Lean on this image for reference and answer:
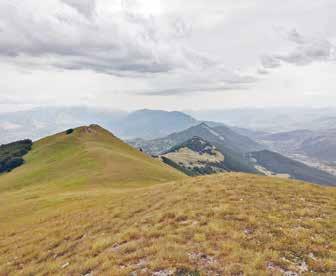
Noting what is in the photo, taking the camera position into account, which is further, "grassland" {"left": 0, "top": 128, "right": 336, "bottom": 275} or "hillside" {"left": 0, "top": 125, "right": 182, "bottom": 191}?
"hillside" {"left": 0, "top": 125, "right": 182, "bottom": 191}

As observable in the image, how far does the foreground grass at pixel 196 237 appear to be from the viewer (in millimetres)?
15086

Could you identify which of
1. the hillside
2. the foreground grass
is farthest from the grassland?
the hillside

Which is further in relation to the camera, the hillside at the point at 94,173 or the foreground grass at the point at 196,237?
the hillside at the point at 94,173

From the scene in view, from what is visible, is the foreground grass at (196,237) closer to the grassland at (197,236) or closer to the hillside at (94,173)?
the grassland at (197,236)

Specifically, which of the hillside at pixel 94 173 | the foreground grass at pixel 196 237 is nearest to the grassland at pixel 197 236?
the foreground grass at pixel 196 237

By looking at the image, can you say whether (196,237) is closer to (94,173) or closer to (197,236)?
(197,236)

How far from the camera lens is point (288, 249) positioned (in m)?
16.5

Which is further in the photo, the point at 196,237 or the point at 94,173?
the point at 94,173

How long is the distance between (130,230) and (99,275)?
21.3 ft

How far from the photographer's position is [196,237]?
59.2 ft

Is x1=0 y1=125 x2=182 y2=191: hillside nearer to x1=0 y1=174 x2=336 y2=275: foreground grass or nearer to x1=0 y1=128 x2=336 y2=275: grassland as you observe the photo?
x1=0 y1=128 x2=336 y2=275: grassland

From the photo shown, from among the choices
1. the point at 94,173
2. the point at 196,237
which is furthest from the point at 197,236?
the point at 94,173

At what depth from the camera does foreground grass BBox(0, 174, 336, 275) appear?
15.1 metres

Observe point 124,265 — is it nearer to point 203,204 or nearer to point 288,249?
point 288,249
